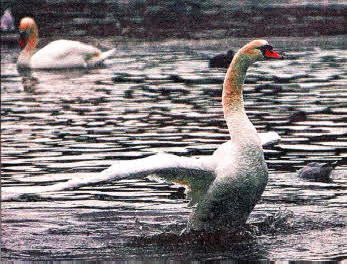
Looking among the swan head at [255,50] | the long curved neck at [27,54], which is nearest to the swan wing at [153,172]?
the swan head at [255,50]

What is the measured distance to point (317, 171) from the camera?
8.84 m

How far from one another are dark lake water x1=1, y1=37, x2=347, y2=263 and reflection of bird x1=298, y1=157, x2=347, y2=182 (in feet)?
0.26

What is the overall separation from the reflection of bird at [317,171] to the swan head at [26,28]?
1189 centimetres

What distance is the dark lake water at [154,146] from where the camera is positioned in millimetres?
7117

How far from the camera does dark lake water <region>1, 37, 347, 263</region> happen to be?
7.12 meters

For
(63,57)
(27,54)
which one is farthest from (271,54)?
(27,54)

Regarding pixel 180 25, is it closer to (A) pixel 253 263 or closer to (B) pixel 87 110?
(B) pixel 87 110

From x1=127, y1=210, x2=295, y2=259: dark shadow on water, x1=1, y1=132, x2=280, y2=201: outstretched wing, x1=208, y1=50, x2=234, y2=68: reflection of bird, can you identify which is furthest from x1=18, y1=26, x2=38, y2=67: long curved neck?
x1=1, y1=132, x2=280, y2=201: outstretched wing

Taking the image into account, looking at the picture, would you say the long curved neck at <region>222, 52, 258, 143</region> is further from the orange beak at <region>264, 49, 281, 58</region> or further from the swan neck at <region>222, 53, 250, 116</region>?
the orange beak at <region>264, 49, 281, 58</region>

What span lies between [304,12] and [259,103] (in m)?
3.04

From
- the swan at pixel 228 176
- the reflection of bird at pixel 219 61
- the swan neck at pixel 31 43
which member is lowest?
the swan neck at pixel 31 43

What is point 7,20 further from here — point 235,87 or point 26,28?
point 235,87

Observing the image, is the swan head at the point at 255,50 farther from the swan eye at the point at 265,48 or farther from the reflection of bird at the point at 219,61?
the reflection of bird at the point at 219,61

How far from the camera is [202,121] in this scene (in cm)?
1205
